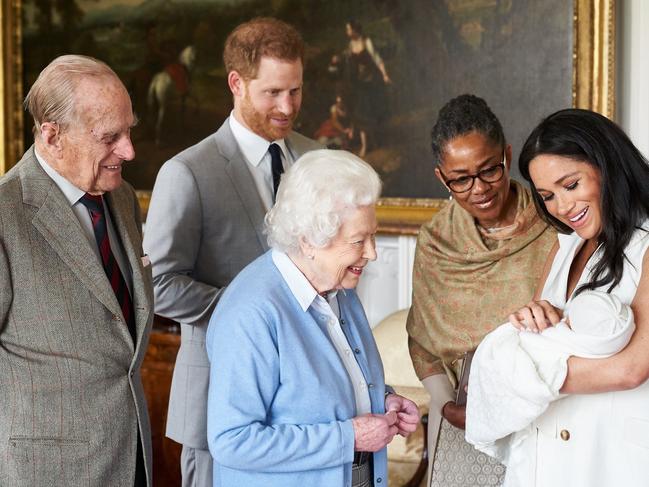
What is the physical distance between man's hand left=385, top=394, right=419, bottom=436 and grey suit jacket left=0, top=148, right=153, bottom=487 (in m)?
0.80

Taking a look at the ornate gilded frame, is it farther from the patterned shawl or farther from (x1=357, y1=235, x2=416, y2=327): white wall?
the patterned shawl

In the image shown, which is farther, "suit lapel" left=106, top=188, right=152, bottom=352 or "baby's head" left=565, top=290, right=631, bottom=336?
"suit lapel" left=106, top=188, right=152, bottom=352

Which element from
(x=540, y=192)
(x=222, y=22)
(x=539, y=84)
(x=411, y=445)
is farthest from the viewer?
(x=222, y=22)

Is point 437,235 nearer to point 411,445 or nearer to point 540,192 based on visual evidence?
point 540,192

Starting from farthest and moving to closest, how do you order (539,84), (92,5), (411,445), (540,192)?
(92,5) < (411,445) < (539,84) < (540,192)

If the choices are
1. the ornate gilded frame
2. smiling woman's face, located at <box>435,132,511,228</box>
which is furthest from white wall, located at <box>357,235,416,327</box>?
smiling woman's face, located at <box>435,132,511,228</box>

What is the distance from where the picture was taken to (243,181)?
357 centimetres

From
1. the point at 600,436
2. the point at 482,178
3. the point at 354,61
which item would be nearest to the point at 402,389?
the point at 354,61

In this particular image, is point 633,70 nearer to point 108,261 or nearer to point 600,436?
point 600,436

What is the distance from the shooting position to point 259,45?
3.60m

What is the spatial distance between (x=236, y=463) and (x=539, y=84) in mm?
3202

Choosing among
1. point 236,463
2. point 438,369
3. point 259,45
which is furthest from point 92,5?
point 236,463

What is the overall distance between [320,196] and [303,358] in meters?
0.46

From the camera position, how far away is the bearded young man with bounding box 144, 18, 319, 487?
11.1ft
